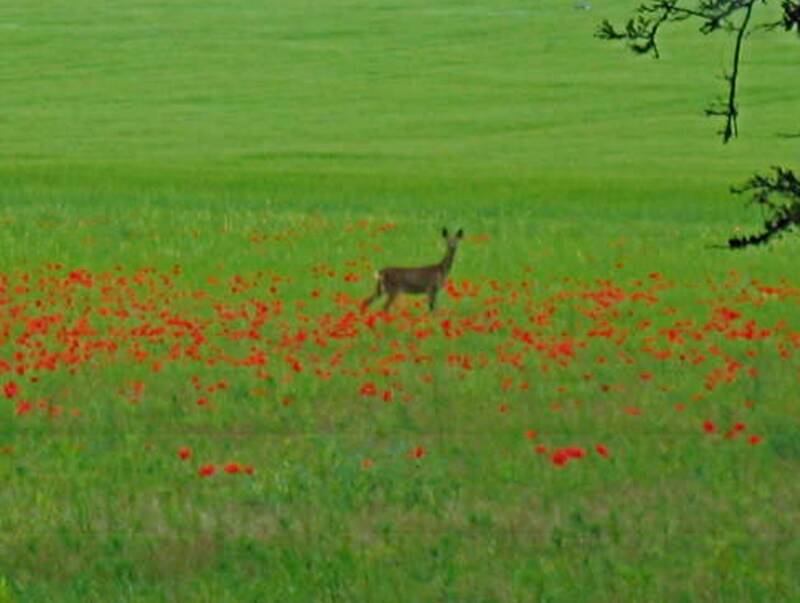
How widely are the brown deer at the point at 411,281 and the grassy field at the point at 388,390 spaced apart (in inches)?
13.6

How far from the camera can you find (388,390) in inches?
616

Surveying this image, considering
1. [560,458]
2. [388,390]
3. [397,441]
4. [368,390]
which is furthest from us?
[388,390]

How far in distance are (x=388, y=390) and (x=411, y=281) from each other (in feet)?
17.0

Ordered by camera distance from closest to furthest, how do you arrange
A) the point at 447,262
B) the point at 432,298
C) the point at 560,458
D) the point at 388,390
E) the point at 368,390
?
the point at 560,458 < the point at 368,390 < the point at 388,390 < the point at 432,298 < the point at 447,262

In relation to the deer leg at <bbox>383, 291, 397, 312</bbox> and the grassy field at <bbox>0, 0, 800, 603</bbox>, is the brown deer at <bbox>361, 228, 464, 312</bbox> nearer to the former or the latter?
the deer leg at <bbox>383, 291, 397, 312</bbox>

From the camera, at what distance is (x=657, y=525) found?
11000mm

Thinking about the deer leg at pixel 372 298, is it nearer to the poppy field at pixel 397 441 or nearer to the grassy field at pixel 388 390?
the poppy field at pixel 397 441

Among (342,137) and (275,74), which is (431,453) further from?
(275,74)

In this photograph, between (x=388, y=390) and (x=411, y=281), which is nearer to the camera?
(x=388, y=390)

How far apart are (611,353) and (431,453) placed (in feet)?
16.3

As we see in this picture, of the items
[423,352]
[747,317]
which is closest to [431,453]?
[423,352]

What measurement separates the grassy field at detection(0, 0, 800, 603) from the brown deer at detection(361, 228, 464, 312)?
35cm

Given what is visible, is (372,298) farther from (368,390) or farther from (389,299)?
(368,390)

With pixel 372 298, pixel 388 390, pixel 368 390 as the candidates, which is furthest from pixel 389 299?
pixel 368 390
